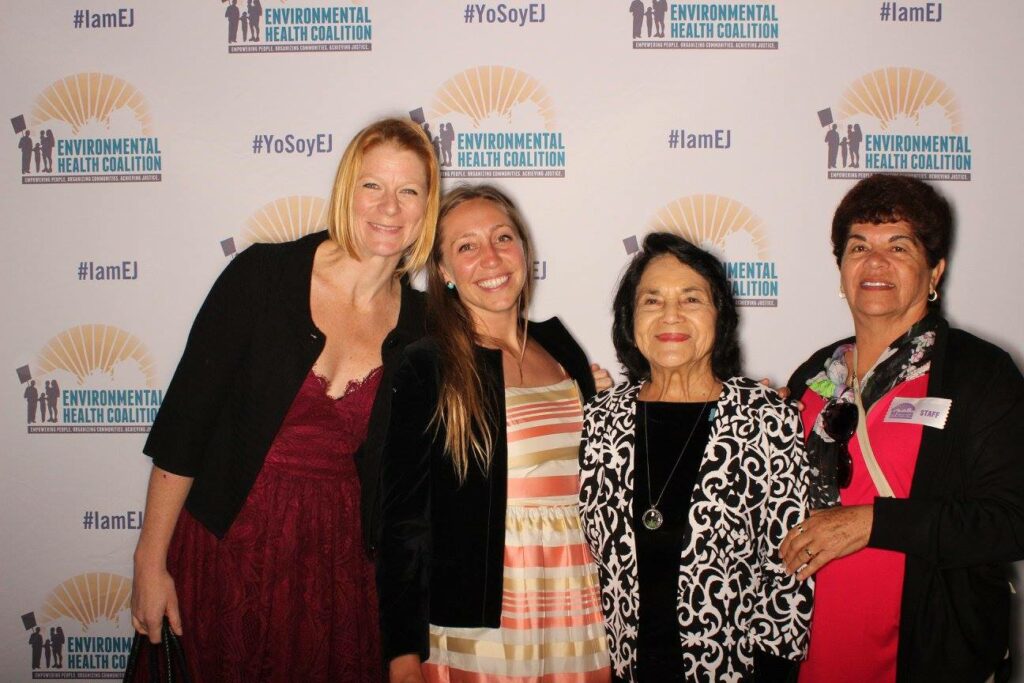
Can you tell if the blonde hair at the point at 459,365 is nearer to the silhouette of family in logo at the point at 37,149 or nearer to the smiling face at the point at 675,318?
the smiling face at the point at 675,318

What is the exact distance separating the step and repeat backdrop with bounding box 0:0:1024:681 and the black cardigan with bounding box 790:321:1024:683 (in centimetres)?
110

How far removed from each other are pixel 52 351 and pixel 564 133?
7.25 ft

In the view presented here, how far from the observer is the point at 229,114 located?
284 cm

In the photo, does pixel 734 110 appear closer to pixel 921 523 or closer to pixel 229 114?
pixel 921 523

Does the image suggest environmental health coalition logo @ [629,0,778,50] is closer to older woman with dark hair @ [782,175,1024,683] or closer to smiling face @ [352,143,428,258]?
older woman with dark hair @ [782,175,1024,683]

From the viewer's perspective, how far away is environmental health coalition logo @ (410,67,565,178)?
Result: 281 centimetres

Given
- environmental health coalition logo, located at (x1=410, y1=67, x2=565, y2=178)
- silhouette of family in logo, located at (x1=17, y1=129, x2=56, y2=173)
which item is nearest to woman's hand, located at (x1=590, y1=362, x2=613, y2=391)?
environmental health coalition logo, located at (x1=410, y1=67, x2=565, y2=178)

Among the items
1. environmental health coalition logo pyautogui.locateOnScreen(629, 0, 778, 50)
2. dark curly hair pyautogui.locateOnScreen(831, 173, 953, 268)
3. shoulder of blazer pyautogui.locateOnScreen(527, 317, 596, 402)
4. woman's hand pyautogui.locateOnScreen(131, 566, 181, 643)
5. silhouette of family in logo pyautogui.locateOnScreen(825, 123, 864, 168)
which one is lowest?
woman's hand pyautogui.locateOnScreen(131, 566, 181, 643)

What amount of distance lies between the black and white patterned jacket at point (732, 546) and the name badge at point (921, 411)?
0.29 m

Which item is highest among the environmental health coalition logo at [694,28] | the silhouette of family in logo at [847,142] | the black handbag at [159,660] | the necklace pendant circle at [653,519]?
the environmental health coalition logo at [694,28]

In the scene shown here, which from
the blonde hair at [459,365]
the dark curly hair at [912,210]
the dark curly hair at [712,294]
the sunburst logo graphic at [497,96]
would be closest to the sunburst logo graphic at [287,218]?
the sunburst logo graphic at [497,96]

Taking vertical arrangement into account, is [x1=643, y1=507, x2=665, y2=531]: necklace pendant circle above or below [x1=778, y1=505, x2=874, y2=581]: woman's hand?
above

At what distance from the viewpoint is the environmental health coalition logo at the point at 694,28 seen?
2783mm

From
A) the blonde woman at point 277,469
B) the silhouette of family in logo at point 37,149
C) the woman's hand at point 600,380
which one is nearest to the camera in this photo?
the blonde woman at point 277,469
